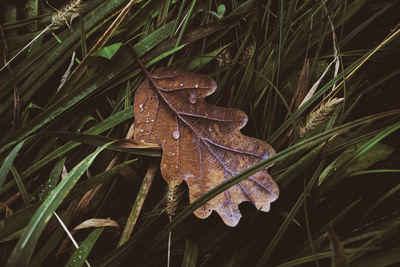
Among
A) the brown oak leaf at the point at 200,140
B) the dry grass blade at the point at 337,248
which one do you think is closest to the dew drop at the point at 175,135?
the brown oak leaf at the point at 200,140

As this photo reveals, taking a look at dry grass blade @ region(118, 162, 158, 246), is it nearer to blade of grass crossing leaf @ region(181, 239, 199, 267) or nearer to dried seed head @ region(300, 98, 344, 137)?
blade of grass crossing leaf @ region(181, 239, 199, 267)

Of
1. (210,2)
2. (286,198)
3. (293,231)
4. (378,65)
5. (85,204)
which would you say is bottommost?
(293,231)

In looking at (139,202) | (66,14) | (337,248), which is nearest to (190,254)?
(139,202)

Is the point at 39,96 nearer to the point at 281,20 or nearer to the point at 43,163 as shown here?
the point at 43,163

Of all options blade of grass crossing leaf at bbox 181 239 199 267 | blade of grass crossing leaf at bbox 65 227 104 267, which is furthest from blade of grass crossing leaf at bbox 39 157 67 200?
blade of grass crossing leaf at bbox 181 239 199 267

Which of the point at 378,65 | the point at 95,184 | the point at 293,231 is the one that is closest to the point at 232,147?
the point at 293,231

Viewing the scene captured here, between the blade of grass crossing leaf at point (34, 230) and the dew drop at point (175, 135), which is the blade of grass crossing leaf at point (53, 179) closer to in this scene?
the blade of grass crossing leaf at point (34, 230)

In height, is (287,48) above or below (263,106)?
above
